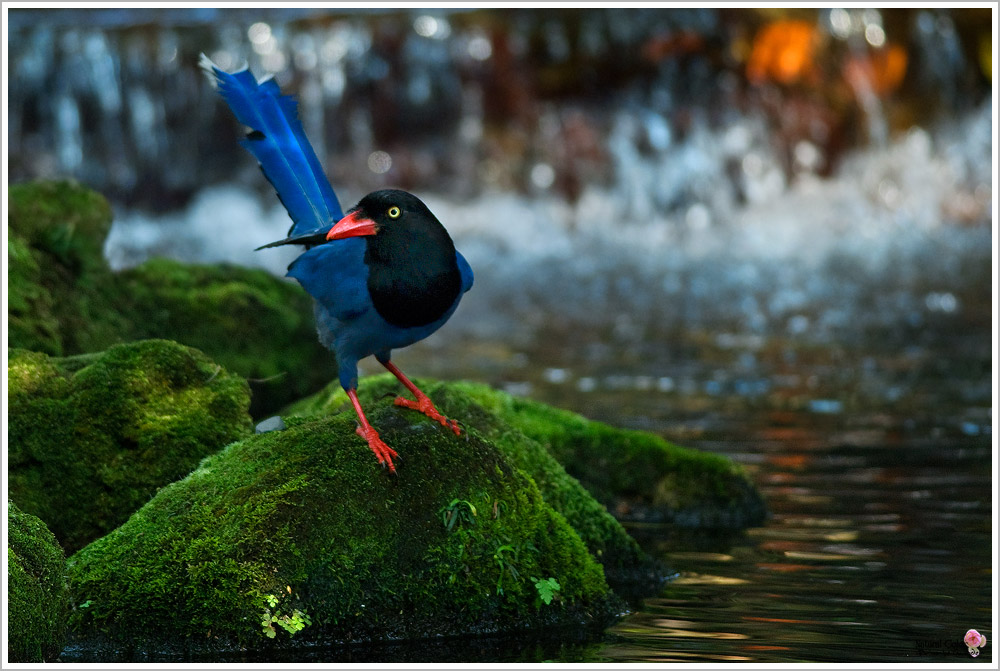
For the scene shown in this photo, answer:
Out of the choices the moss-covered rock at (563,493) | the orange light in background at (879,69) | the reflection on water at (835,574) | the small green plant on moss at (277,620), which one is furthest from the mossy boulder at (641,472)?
the orange light in background at (879,69)

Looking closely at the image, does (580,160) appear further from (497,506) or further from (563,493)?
(497,506)

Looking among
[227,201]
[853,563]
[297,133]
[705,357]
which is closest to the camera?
[297,133]

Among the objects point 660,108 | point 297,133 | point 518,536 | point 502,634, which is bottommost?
point 502,634

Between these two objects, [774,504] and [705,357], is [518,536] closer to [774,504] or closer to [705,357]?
[774,504]

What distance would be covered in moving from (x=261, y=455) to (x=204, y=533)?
427 millimetres

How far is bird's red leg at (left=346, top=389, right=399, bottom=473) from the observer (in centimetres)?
460

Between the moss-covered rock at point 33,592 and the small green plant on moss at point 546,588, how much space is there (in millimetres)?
1665

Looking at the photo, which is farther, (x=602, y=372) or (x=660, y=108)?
(x=660, y=108)

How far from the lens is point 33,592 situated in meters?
4.07

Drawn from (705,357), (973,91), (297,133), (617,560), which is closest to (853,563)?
(617,560)

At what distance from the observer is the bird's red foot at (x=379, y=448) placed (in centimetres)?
460

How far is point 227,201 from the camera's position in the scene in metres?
19.4

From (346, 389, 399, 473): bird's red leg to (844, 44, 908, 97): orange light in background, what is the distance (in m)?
17.0

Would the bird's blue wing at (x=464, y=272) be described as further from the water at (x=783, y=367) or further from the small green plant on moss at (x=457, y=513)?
the water at (x=783, y=367)
